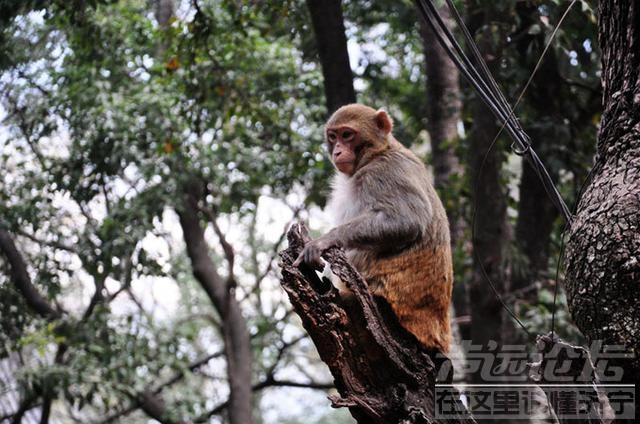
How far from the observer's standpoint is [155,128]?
936 centimetres

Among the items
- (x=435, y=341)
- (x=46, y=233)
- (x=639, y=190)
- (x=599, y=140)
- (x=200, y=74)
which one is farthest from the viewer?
(x=46, y=233)

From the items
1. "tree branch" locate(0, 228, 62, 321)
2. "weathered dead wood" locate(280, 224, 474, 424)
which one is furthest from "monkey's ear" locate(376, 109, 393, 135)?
"tree branch" locate(0, 228, 62, 321)

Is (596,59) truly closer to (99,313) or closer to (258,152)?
(258,152)

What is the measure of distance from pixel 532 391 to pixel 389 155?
5.35 feet

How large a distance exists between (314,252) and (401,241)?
2.75ft

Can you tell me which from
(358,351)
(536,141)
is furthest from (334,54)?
(358,351)

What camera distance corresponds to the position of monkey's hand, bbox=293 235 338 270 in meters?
4.20

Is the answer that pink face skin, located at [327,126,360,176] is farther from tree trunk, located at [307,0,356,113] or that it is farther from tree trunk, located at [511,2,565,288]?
tree trunk, located at [511,2,565,288]

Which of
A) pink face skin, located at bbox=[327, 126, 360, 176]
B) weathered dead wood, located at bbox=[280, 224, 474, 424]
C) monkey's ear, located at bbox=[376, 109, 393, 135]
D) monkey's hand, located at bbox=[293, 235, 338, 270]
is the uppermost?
monkey's ear, located at bbox=[376, 109, 393, 135]

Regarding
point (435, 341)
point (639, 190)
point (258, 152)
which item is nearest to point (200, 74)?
point (258, 152)

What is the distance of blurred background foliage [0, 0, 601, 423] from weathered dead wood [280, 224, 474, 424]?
425 cm

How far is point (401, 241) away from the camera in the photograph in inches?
196

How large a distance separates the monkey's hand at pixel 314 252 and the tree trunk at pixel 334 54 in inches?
146

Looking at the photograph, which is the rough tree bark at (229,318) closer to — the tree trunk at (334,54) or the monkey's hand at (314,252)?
the tree trunk at (334,54)
